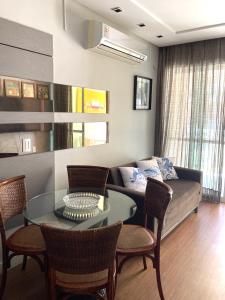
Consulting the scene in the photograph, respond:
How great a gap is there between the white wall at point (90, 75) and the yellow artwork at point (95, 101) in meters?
0.08

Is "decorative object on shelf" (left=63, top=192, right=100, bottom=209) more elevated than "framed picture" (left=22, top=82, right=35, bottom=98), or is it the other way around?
"framed picture" (left=22, top=82, right=35, bottom=98)

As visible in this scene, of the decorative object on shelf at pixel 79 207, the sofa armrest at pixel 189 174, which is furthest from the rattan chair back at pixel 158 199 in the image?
the sofa armrest at pixel 189 174

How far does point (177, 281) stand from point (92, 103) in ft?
6.90

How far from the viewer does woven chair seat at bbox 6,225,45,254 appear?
5.94 ft

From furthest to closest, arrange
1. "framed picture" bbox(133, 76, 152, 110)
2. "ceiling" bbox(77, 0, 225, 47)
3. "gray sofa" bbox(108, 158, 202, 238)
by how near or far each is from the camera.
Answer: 1. "framed picture" bbox(133, 76, 152, 110)
2. "ceiling" bbox(77, 0, 225, 47)
3. "gray sofa" bbox(108, 158, 202, 238)

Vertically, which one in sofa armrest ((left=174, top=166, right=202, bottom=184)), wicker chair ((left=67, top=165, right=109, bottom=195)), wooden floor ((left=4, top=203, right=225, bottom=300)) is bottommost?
wooden floor ((left=4, top=203, right=225, bottom=300))

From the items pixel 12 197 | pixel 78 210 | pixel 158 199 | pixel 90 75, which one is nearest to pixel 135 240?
pixel 158 199

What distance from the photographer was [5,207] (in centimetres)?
201

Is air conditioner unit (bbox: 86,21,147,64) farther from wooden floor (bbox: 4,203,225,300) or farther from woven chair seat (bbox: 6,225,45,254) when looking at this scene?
wooden floor (bbox: 4,203,225,300)

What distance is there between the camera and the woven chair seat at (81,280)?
1.48 m

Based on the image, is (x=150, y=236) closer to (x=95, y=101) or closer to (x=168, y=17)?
(x=95, y=101)

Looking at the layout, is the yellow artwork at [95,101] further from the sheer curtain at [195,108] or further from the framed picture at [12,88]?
the sheer curtain at [195,108]

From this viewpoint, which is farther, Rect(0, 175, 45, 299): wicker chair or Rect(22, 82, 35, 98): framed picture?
Rect(22, 82, 35, 98): framed picture

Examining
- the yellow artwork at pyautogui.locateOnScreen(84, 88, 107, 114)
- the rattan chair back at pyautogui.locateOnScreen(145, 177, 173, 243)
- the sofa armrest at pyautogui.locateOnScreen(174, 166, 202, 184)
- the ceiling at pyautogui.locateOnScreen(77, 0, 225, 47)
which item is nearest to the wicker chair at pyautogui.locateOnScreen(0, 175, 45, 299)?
the rattan chair back at pyautogui.locateOnScreen(145, 177, 173, 243)
